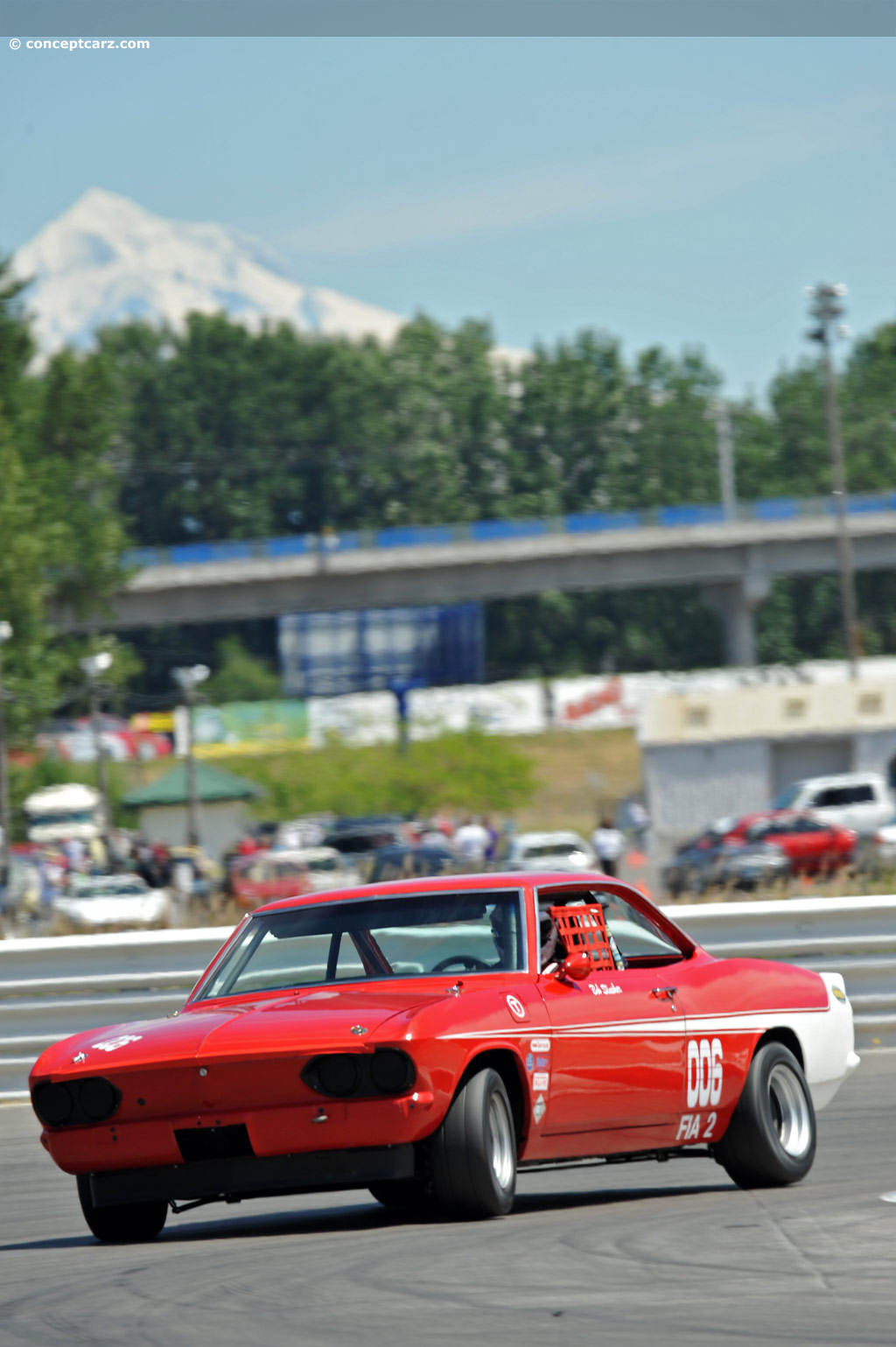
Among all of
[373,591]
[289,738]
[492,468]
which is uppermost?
[492,468]

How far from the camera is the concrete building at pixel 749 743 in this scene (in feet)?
161

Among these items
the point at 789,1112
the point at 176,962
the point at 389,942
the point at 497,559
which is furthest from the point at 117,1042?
the point at 497,559

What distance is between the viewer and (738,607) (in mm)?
85312

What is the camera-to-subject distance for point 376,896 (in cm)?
684

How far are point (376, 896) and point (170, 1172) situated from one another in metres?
1.18

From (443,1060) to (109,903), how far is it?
64.6 ft

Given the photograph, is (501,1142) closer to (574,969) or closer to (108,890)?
(574,969)

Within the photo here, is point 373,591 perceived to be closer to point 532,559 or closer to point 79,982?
point 532,559

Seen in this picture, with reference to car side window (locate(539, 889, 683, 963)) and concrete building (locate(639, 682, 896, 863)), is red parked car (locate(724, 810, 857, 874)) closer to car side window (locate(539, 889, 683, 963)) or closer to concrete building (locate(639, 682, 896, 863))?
concrete building (locate(639, 682, 896, 863))

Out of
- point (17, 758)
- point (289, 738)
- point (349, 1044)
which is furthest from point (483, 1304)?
point (289, 738)

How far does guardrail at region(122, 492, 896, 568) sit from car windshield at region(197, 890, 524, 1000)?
231ft

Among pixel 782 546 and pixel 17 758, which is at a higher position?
pixel 782 546

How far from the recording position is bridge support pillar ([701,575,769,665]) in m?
82.3

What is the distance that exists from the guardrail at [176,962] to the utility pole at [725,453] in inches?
3623
